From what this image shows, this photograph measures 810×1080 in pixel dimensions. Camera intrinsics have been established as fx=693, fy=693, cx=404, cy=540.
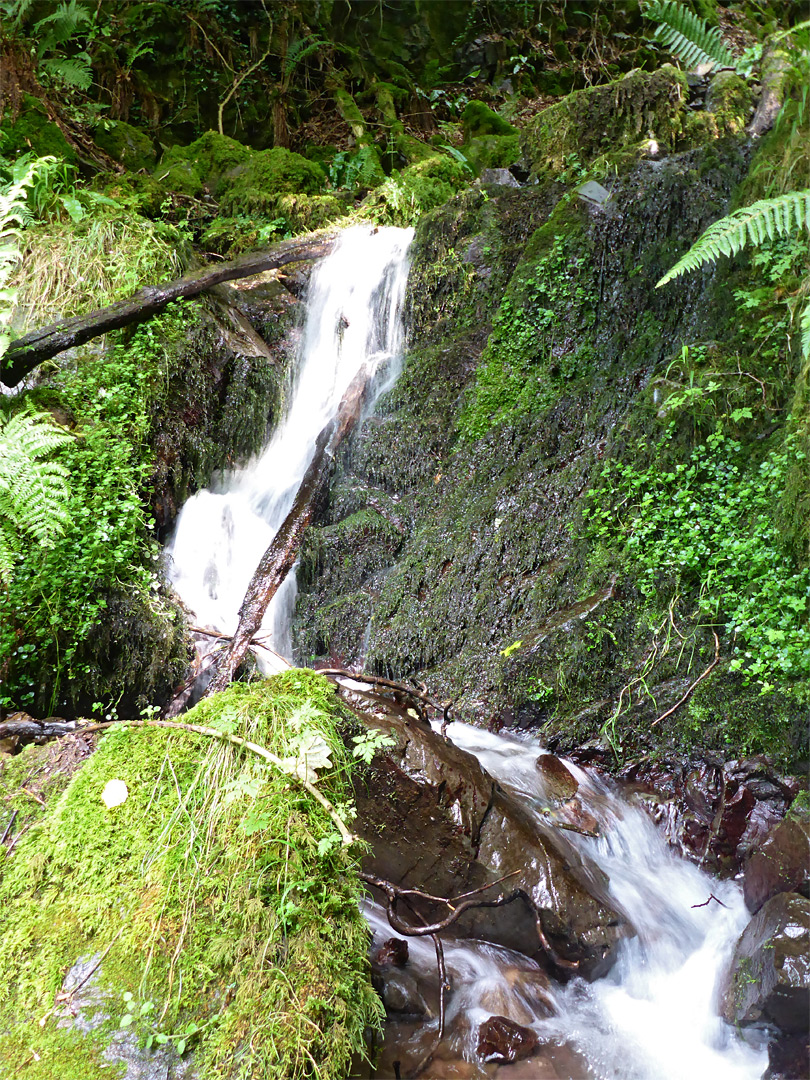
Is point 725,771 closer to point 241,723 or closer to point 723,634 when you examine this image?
point 723,634

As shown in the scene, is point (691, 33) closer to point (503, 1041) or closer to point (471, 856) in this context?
point (471, 856)

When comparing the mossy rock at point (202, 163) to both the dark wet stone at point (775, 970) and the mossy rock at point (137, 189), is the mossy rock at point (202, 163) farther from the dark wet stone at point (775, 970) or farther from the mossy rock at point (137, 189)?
the dark wet stone at point (775, 970)

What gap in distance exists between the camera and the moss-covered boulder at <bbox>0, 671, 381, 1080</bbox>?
6.34 feet

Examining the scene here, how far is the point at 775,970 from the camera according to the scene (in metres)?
2.87

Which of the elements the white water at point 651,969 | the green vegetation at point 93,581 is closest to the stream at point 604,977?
the white water at point 651,969

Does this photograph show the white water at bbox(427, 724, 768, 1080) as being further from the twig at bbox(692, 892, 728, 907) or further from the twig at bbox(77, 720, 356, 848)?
the twig at bbox(77, 720, 356, 848)

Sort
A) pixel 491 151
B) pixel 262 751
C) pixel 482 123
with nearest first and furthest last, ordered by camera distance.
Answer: pixel 262 751 → pixel 491 151 → pixel 482 123

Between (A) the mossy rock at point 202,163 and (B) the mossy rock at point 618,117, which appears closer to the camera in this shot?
(B) the mossy rock at point 618,117

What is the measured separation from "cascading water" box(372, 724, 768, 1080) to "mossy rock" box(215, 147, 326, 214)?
7.87 metres

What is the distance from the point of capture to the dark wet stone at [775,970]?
9.24 ft

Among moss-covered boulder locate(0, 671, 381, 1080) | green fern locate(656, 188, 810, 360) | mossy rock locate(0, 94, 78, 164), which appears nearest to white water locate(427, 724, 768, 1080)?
moss-covered boulder locate(0, 671, 381, 1080)

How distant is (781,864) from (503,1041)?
156cm

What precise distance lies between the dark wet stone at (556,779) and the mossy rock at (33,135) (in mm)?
8140

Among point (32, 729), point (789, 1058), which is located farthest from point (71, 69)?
point (789, 1058)
